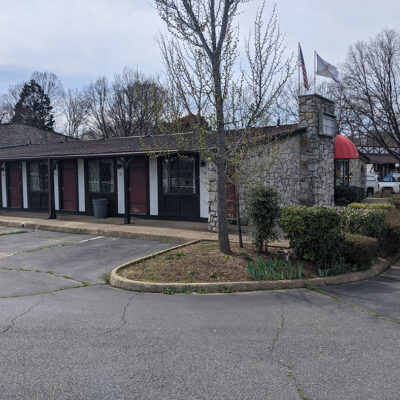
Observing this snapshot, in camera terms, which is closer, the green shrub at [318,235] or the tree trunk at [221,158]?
the green shrub at [318,235]

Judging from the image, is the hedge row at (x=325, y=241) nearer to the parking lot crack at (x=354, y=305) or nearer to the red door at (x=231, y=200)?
the parking lot crack at (x=354, y=305)

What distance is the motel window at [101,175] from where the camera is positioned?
16.4m

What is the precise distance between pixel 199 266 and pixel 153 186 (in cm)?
835

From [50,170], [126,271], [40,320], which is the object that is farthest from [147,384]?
[50,170]

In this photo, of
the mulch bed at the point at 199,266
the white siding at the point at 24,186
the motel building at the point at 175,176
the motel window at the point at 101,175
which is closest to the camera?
the mulch bed at the point at 199,266

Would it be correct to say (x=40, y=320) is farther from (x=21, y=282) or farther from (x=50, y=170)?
(x=50, y=170)

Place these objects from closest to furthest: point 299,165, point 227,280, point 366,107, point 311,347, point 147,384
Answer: point 147,384 < point 311,347 < point 227,280 < point 299,165 < point 366,107

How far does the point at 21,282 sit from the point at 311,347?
514 cm

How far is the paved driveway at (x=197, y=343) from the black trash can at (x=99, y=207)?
8.91 meters

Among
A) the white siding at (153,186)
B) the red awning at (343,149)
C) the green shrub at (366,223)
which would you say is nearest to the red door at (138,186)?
the white siding at (153,186)

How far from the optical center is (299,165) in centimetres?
1425

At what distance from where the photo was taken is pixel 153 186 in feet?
49.9

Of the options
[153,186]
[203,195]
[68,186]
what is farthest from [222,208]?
[68,186]

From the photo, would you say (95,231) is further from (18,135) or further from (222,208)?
(18,135)
